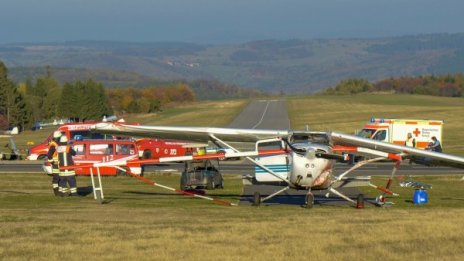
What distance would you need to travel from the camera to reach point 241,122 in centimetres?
9350

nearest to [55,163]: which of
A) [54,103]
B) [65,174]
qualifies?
[65,174]

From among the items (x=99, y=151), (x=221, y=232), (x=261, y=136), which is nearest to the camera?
(x=221, y=232)

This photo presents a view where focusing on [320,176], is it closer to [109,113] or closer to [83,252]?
[83,252]

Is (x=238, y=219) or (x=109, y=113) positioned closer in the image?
(x=238, y=219)

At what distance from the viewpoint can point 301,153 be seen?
66.3ft

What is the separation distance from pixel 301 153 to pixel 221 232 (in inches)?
232

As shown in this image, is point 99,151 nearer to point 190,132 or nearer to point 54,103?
point 190,132

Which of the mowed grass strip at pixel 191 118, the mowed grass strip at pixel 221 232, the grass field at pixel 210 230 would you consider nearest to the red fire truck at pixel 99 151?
the grass field at pixel 210 230

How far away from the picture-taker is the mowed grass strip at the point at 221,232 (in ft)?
42.1

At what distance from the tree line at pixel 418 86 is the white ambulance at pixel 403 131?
346 feet

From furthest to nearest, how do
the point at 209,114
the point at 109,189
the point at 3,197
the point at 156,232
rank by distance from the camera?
the point at 209,114 → the point at 109,189 → the point at 3,197 → the point at 156,232

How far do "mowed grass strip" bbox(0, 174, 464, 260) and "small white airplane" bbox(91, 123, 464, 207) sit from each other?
696 millimetres

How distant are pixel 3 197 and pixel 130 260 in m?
12.3

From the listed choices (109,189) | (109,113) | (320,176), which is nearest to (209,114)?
(109,113)
